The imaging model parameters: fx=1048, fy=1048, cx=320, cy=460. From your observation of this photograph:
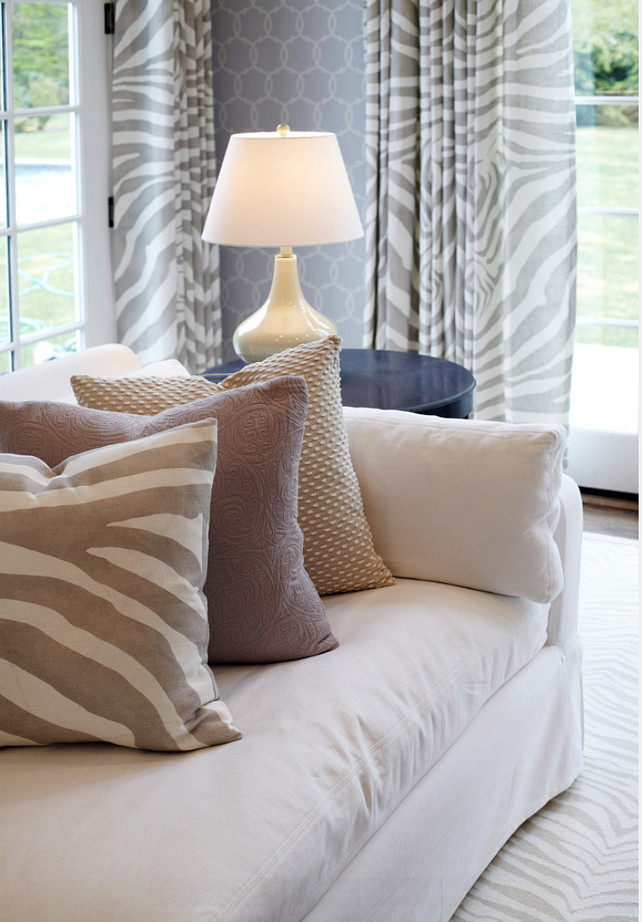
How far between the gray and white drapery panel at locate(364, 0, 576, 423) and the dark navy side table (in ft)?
2.44

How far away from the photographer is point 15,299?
10.3ft

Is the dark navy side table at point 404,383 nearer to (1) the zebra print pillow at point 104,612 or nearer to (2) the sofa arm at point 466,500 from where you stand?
(2) the sofa arm at point 466,500

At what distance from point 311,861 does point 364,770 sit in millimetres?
171

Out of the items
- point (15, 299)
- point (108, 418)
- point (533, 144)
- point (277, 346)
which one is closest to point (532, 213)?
point (533, 144)

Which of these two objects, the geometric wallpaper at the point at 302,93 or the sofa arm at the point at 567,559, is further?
the geometric wallpaper at the point at 302,93

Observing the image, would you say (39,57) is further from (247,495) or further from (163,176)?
(247,495)

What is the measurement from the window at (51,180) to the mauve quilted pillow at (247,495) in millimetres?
1666

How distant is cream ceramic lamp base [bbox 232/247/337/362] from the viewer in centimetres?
246

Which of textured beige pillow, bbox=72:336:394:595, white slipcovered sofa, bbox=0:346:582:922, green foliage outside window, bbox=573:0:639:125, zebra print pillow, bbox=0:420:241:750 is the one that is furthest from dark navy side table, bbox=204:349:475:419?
green foliage outside window, bbox=573:0:639:125

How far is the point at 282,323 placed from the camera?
247 centimetres

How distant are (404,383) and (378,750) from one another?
126cm

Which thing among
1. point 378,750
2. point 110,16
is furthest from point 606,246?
point 378,750

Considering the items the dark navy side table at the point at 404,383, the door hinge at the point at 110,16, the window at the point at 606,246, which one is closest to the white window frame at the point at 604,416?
the window at the point at 606,246

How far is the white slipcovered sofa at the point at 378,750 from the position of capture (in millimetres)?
1166
